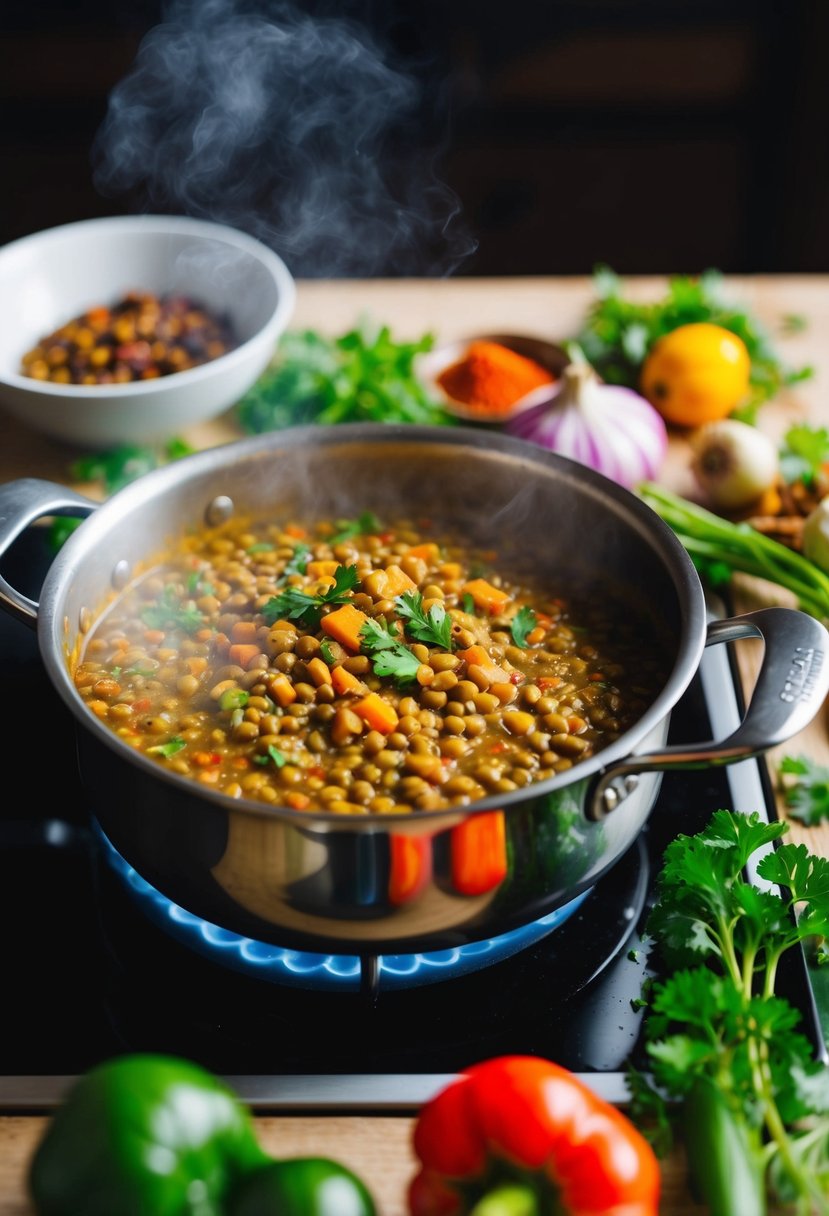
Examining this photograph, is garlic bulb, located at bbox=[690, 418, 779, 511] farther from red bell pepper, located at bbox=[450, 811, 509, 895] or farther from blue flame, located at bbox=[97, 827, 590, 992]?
red bell pepper, located at bbox=[450, 811, 509, 895]

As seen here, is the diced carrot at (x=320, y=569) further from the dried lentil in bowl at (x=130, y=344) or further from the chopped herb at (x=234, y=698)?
the dried lentil in bowl at (x=130, y=344)

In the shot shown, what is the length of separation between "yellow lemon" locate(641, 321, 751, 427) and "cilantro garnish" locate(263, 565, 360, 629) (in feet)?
3.94

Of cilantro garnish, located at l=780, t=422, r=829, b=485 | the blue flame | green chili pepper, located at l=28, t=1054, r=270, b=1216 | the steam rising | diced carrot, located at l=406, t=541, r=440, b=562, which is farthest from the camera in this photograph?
the steam rising

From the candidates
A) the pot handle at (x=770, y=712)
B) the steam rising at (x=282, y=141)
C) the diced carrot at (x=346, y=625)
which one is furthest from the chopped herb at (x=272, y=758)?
the steam rising at (x=282, y=141)

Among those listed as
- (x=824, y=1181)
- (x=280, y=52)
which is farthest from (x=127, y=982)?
Answer: (x=280, y=52)

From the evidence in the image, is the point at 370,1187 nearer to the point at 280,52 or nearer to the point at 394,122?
the point at 280,52

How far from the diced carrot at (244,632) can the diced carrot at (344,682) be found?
20cm

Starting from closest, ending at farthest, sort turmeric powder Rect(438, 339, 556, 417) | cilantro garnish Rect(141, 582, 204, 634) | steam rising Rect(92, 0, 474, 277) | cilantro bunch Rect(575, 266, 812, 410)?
1. cilantro garnish Rect(141, 582, 204, 634)
2. turmeric powder Rect(438, 339, 556, 417)
3. cilantro bunch Rect(575, 266, 812, 410)
4. steam rising Rect(92, 0, 474, 277)

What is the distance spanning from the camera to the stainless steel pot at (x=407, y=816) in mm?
1463

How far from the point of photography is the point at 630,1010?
5.57 ft

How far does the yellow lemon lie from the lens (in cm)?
281

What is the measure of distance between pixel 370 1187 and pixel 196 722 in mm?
723

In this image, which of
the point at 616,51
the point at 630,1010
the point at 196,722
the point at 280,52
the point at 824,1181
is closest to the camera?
the point at 824,1181

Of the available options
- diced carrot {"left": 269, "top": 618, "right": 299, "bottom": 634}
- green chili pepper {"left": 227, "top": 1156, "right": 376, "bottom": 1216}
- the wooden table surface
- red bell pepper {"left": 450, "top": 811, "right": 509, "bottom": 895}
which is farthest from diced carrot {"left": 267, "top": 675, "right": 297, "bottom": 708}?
green chili pepper {"left": 227, "top": 1156, "right": 376, "bottom": 1216}
